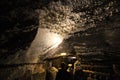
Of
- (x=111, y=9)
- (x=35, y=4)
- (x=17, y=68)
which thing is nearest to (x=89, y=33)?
(x=111, y=9)

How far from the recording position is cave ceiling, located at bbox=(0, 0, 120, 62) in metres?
2.01

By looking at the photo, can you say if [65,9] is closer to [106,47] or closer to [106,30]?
[106,30]

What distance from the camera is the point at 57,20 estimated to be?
104 inches

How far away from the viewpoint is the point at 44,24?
8.79 ft

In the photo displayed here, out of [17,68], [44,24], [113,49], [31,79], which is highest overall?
A: [44,24]

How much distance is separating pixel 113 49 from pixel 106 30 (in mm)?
1100

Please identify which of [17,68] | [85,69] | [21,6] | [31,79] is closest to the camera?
[21,6]

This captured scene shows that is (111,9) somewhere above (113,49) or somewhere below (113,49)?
above

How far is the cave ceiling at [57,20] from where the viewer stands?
2014mm

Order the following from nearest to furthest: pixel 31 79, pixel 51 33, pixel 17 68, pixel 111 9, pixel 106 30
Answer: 1. pixel 111 9
2. pixel 106 30
3. pixel 51 33
4. pixel 17 68
5. pixel 31 79

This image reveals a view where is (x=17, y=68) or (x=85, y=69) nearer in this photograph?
(x=17, y=68)

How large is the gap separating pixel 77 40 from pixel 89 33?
0.60 metres

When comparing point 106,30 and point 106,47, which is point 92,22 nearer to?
point 106,30

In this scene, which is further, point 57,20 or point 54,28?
point 54,28
